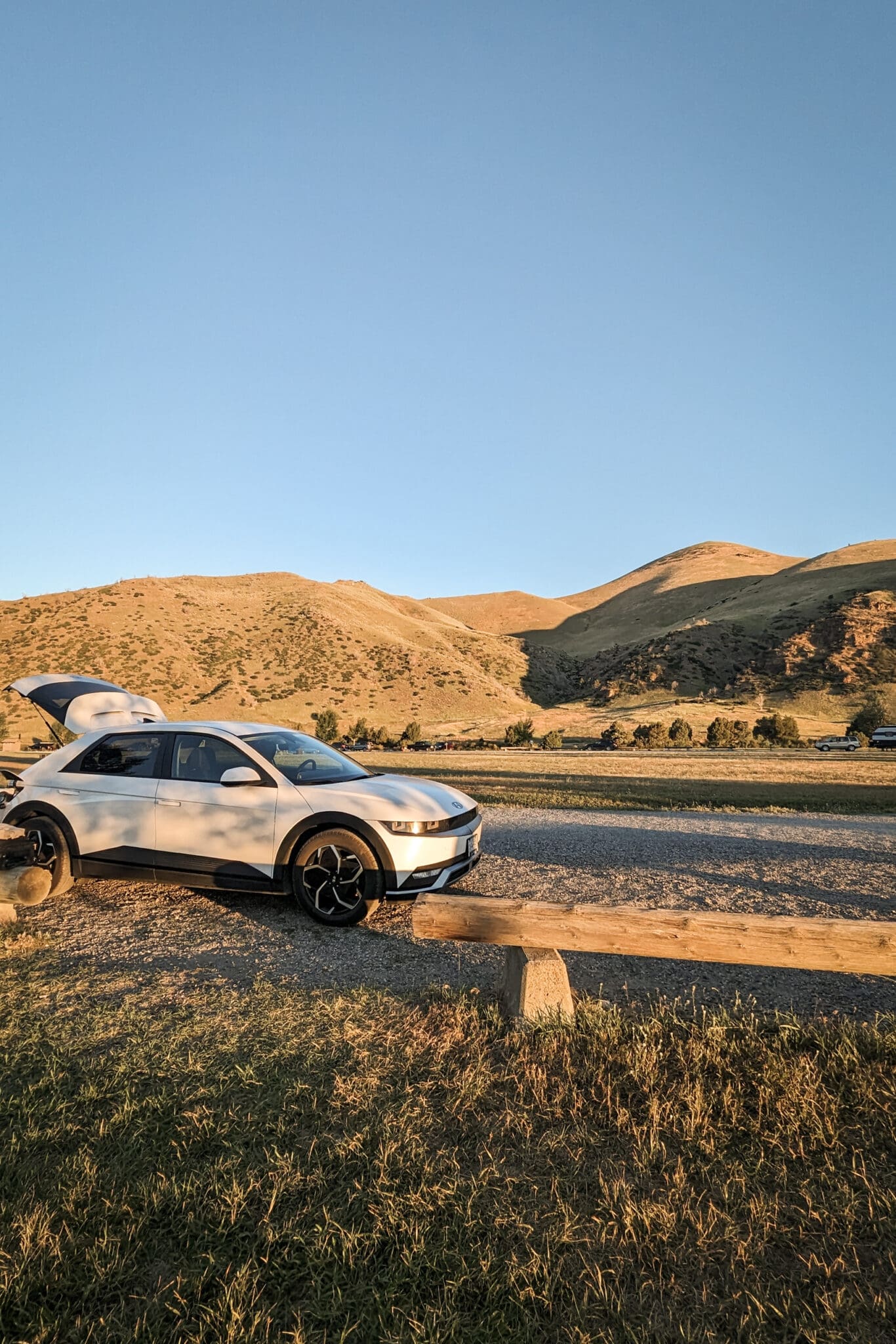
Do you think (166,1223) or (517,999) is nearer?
(166,1223)

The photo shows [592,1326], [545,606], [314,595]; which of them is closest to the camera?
[592,1326]

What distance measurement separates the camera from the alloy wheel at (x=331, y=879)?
578cm

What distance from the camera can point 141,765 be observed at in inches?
251

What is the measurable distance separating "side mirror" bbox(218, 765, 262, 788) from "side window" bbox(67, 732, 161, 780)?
2.86 feet

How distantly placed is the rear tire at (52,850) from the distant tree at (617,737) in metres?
39.1

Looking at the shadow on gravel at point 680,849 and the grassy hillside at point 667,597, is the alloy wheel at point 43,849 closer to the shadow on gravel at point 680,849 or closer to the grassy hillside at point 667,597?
the shadow on gravel at point 680,849

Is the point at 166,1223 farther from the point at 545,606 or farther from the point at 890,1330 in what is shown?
the point at 545,606

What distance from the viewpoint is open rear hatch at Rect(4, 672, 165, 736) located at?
309 inches

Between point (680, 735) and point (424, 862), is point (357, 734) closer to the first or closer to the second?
point (680, 735)

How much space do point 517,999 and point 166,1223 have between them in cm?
210

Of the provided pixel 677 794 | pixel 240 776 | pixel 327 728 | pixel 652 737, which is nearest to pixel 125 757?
pixel 240 776

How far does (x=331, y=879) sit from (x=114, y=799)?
86.5 inches

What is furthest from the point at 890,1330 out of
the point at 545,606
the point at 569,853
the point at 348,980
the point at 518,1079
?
the point at 545,606

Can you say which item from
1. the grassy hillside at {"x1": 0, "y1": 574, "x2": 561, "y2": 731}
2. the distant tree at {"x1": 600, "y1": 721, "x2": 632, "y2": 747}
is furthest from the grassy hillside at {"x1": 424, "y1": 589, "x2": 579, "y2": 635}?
the distant tree at {"x1": 600, "y1": 721, "x2": 632, "y2": 747}
